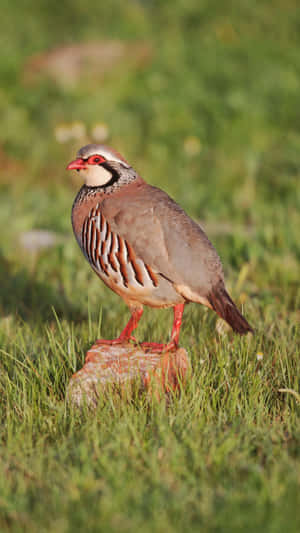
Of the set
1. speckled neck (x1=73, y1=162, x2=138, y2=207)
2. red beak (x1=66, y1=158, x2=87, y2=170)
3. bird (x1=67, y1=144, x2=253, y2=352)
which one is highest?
red beak (x1=66, y1=158, x2=87, y2=170)

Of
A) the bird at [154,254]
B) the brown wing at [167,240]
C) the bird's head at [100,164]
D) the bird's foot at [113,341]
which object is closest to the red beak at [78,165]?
the bird's head at [100,164]

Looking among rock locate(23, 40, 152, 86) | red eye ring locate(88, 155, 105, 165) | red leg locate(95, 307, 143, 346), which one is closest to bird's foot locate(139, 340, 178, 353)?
red leg locate(95, 307, 143, 346)

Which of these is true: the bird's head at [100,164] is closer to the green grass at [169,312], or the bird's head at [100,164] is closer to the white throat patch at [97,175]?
the white throat patch at [97,175]

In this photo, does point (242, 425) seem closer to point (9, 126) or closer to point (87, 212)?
point (87, 212)

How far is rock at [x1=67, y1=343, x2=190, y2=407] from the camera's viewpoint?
3180 mm

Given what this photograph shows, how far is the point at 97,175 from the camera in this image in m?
3.48

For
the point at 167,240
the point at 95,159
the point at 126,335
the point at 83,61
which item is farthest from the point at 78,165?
the point at 83,61

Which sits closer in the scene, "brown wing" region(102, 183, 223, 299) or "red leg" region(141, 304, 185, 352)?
"brown wing" region(102, 183, 223, 299)

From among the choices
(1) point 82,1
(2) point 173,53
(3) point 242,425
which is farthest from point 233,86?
(3) point 242,425

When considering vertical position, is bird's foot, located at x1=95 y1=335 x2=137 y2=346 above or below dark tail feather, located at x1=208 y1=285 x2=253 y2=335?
below

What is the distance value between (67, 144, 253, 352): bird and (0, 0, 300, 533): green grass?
428 millimetres

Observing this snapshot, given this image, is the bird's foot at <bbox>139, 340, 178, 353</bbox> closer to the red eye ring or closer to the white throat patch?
the white throat patch

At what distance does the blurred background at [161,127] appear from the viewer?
19.2 ft

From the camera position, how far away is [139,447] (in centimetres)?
269
